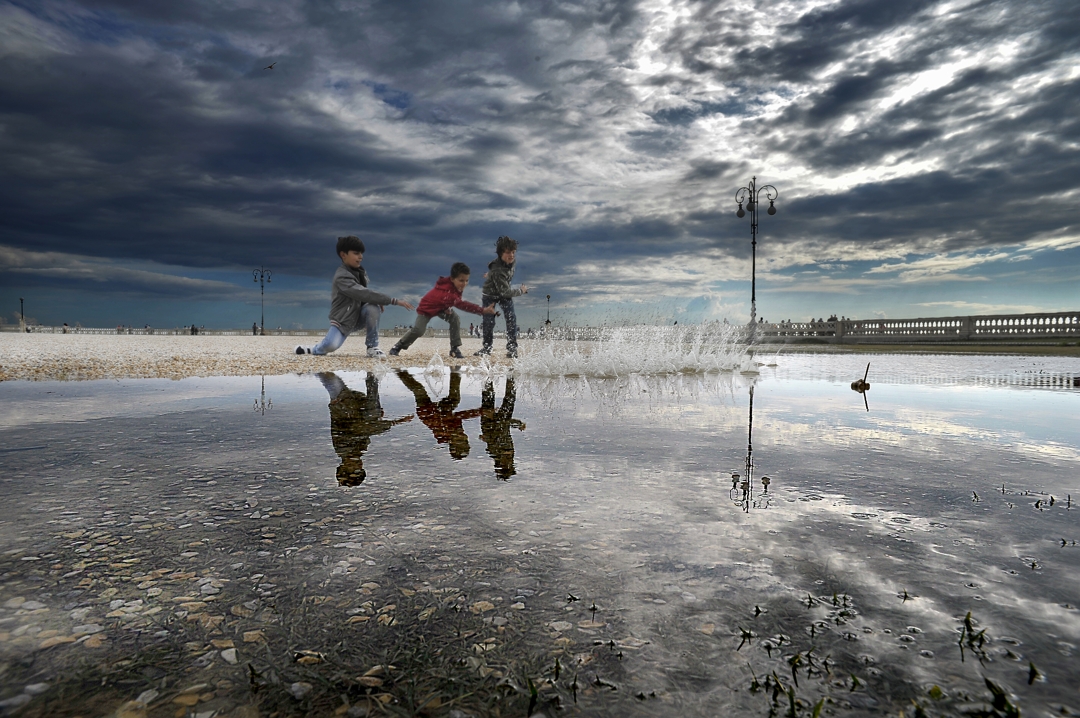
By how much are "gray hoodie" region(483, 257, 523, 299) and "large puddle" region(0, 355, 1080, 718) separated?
10.3m

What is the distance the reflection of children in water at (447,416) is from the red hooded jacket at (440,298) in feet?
20.5

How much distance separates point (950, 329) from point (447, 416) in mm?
43237

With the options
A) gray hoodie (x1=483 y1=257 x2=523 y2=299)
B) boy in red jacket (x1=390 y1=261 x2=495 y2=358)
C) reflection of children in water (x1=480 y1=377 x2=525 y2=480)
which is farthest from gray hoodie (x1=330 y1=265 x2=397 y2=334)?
reflection of children in water (x1=480 y1=377 x2=525 y2=480)

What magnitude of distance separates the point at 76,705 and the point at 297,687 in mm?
555

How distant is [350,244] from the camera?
572 inches

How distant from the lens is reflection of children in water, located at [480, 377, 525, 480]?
412cm

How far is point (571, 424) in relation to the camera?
581 centimetres

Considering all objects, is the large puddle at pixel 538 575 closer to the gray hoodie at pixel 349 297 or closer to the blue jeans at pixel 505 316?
the gray hoodie at pixel 349 297

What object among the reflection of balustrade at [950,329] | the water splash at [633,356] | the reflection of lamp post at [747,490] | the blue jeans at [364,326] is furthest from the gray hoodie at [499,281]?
the reflection of balustrade at [950,329]

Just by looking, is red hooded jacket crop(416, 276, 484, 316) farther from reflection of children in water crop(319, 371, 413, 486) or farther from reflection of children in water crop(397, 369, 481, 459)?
reflection of children in water crop(319, 371, 413, 486)

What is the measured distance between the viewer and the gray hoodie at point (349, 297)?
47.3 feet

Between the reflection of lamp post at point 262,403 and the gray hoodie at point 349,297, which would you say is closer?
the reflection of lamp post at point 262,403

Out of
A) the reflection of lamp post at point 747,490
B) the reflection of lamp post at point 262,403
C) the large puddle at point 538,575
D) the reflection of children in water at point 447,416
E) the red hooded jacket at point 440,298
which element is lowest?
the large puddle at point 538,575

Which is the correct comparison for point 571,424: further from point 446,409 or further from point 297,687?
point 297,687
